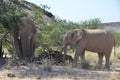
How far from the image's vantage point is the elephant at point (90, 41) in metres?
18.0

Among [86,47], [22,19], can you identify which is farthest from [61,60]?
[22,19]

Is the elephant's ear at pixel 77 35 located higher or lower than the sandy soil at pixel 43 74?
higher

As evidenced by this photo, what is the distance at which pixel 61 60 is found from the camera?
18859 millimetres

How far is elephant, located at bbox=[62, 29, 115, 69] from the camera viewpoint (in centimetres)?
1805

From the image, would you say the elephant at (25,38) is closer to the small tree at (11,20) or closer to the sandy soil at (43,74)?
the small tree at (11,20)

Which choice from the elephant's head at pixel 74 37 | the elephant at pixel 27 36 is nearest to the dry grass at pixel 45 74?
the elephant at pixel 27 36

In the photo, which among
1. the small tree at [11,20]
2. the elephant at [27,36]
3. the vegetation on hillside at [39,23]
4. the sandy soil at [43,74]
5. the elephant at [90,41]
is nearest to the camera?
the sandy soil at [43,74]

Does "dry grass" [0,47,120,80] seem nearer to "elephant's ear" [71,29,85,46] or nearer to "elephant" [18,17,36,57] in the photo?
"elephant" [18,17,36,57]

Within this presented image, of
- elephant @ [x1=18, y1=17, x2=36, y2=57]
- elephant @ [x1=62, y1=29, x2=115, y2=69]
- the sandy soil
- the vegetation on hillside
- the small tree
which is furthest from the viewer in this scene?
elephant @ [x1=62, y1=29, x2=115, y2=69]

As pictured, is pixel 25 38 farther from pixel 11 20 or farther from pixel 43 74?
pixel 43 74

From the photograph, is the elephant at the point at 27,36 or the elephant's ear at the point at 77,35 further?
the elephant's ear at the point at 77,35

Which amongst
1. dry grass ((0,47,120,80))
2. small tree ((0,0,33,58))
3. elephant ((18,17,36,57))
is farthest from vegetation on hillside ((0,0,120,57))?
dry grass ((0,47,120,80))

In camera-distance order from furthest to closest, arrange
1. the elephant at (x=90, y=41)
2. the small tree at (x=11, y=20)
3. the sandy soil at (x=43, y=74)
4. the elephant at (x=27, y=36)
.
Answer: the elephant at (x=90, y=41) < the elephant at (x=27, y=36) < the small tree at (x=11, y=20) < the sandy soil at (x=43, y=74)

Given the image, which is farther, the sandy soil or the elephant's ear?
the elephant's ear
